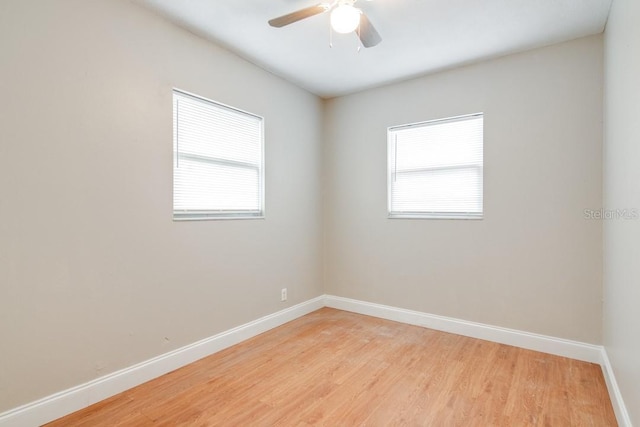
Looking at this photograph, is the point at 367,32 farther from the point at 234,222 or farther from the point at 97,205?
the point at 97,205

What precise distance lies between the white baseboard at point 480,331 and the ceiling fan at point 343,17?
2726 millimetres

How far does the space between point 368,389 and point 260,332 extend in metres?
1.38

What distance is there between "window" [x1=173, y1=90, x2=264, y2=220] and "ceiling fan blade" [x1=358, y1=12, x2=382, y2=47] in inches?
55.0

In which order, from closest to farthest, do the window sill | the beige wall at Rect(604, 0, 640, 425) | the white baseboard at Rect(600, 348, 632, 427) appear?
the beige wall at Rect(604, 0, 640, 425) < the white baseboard at Rect(600, 348, 632, 427) < the window sill

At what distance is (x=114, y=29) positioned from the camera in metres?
2.13

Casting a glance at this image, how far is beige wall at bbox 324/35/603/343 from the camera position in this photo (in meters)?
2.61

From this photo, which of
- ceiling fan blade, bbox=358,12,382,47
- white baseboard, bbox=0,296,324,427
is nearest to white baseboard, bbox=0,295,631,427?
white baseboard, bbox=0,296,324,427

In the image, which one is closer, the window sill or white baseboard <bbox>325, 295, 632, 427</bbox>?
white baseboard <bbox>325, 295, 632, 427</bbox>

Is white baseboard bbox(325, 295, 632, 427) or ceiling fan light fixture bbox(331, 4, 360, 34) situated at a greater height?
ceiling fan light fixture bbox(331, 4, 360, 34)

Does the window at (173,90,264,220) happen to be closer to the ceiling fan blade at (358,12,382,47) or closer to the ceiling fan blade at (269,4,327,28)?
the ceiling fan blade at (269,4,327,28)

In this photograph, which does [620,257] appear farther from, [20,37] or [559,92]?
[20,37]

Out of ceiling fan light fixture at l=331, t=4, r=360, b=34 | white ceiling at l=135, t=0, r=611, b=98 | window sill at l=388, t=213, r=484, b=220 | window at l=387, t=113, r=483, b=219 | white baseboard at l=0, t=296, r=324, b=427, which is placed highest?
white ceiling at l=135, t=0, r=611, b=98

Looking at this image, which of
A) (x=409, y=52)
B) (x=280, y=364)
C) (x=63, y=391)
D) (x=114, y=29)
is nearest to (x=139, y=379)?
(x=63, y=391)

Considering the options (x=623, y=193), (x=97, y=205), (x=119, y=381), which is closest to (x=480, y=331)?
(x=623, y=193)
